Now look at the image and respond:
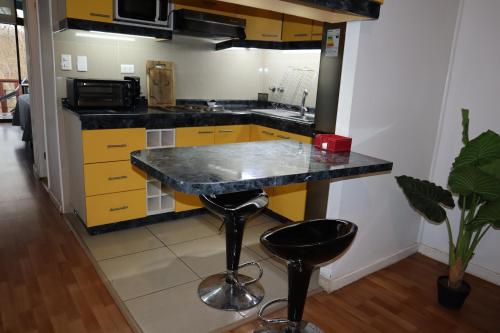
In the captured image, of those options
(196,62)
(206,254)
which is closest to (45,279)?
(206,254)

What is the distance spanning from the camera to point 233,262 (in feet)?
7.19

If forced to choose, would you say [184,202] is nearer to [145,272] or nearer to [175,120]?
[175,120]

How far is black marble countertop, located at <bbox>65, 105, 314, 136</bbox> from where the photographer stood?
2.77 meters

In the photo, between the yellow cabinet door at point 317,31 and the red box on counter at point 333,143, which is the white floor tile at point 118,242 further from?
the yellow cabinet door at point 317,31

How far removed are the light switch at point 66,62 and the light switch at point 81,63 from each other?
0.22 feet

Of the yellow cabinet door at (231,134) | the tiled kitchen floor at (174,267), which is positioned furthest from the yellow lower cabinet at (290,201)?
the yellow cabinet door at (231,134)

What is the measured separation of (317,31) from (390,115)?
1241mm

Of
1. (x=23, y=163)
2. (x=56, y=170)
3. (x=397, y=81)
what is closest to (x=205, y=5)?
(x=397, y=81)

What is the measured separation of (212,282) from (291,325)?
0.75m

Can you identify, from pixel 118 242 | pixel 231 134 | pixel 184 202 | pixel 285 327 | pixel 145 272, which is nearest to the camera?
pixel 285 327

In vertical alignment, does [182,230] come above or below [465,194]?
below

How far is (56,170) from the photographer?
3.49 m

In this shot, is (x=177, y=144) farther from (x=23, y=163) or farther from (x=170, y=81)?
(x=23, y=163)

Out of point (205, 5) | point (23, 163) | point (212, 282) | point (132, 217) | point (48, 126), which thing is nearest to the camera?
point (212, 282)
